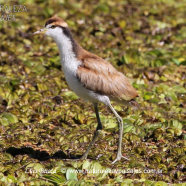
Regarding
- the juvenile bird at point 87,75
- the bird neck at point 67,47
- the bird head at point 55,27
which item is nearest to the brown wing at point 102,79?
the juvenile bird at point 87,75

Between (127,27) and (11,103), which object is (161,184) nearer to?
(11,103)

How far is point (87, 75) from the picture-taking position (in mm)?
6441

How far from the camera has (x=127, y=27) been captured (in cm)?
1184

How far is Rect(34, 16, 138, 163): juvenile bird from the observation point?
644 centimetres

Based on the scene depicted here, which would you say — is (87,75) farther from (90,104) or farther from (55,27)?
(90,104)

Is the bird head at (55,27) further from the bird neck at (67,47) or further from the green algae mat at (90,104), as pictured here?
the green algae mat at (90,104)

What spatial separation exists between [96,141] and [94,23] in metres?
5.22

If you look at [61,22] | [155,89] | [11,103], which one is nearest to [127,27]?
[155,89]

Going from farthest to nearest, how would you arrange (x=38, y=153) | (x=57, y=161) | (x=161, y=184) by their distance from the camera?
(x=38, y=153) < (x=57, y=161) < (x=161, y=184)

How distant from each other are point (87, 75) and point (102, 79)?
0.98 feet

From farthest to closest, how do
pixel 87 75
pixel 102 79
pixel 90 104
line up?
pixel 90 104, pixel 102 79, pixel 87 75

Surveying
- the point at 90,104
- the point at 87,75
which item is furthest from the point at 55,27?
the point at 90,104

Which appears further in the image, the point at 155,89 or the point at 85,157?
the point at 155,89

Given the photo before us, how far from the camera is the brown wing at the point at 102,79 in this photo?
646 cm
